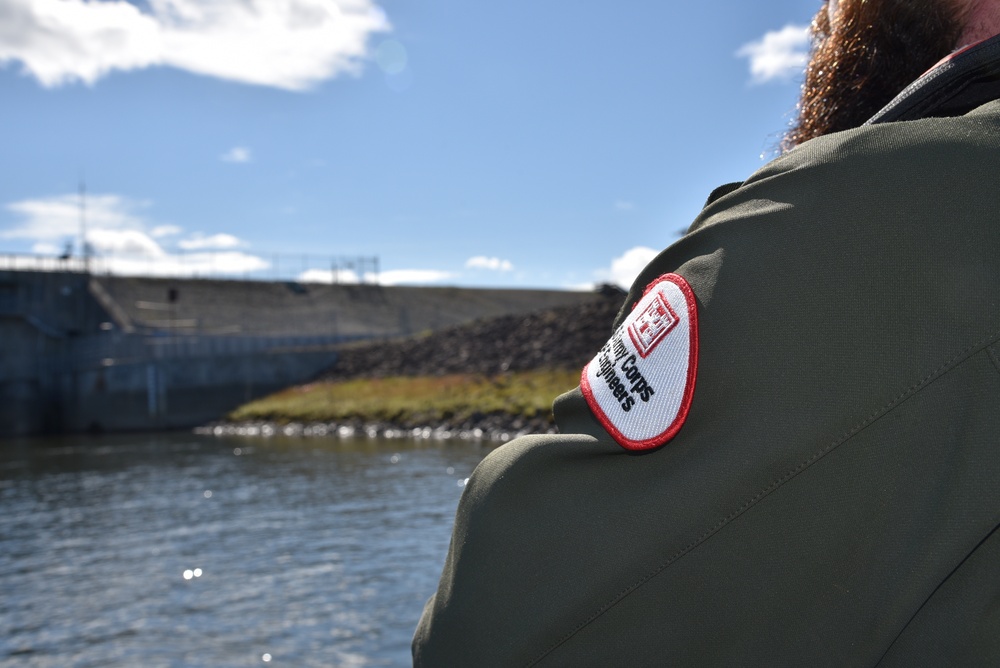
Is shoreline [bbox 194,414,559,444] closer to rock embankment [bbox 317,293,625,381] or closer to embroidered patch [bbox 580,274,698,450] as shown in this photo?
rock embankment [bbox 317,293,625,381]

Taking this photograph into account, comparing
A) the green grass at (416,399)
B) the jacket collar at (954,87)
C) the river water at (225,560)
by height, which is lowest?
the river water at (225,560)

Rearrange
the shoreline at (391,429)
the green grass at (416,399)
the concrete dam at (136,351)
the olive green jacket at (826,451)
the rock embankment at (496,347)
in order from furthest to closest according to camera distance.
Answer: the concrete dam at (136,351), the rock embankment at (496,347), the green grass at (416,399), the shoreline at (391,429), the olive green jacket at (826,451)

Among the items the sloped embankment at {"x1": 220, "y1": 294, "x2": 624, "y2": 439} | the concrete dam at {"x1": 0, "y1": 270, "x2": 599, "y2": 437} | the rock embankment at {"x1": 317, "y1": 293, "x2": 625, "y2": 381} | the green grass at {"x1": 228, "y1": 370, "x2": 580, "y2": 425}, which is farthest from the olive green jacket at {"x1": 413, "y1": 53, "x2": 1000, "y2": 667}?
the concrete dam at {"x1": 0, "y1": 270, "x2": 599, "y2": 437}

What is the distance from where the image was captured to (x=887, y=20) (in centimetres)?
111

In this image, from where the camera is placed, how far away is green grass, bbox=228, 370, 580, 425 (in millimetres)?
32750

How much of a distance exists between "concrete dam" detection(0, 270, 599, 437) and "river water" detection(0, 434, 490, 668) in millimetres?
15252

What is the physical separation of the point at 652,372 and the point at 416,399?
3607cm

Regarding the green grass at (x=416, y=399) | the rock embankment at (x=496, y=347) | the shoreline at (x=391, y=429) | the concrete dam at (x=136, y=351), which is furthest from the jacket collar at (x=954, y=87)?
the concrete dam at (x=136, y=351)

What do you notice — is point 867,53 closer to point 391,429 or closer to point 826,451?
point 826,451

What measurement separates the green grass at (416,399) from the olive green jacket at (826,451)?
2869 centimetres

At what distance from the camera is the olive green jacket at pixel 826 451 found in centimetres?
80

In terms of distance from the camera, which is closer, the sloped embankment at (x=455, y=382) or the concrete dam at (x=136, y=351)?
the sloped embankment at (x=455, y=382)

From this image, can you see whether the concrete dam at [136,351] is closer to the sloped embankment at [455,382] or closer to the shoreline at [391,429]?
the sloped embankment at [455,382]

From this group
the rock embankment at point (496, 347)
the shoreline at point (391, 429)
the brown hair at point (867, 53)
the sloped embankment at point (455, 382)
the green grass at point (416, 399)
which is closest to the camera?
the brown hair at point (867, 53)
